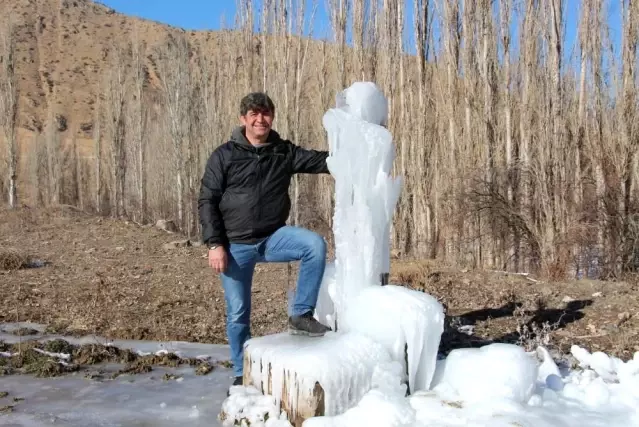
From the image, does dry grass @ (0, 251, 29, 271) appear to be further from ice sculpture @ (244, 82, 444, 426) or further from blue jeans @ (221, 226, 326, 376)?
ice sculpture @ (244, 82, 444, 426)

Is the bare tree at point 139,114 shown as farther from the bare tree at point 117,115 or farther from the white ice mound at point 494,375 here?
the white ice mound at point 494,375

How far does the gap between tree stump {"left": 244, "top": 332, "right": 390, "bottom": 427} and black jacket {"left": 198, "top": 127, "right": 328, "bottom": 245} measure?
717 millimetres

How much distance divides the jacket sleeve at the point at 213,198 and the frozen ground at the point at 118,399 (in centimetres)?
100

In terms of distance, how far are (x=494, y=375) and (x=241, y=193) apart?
1.70 m

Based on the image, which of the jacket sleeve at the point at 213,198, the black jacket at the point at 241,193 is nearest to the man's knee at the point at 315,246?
the black jacket at the point at 241,193

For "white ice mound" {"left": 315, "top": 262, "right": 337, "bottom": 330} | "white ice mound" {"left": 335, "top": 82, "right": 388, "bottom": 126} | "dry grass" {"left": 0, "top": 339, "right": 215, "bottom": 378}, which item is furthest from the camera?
"dry grass" {"left": 0, "top": 339, "right": 215, "bottom": 378}

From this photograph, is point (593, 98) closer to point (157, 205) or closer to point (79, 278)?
point (79, 278)

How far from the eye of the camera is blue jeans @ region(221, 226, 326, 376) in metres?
3.25

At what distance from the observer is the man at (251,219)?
10.7 feet

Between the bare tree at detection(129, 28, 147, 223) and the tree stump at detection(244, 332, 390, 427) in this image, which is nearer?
the tree stump at detection(244, 332, 390, 427)

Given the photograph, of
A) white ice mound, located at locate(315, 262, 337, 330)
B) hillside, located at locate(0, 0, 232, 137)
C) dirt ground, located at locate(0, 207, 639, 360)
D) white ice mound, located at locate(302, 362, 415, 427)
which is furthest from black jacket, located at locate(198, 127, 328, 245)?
hillside, located at locate(0, 0, 232, 137)

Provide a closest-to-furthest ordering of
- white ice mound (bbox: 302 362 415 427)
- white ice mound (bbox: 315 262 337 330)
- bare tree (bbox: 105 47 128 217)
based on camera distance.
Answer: white ice mound (bbox: 302 362 415 427), white ice mound (bbox: 315 262 337 330), bare tree (bbox: 105 47 128 217)

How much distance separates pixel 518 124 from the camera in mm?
9758

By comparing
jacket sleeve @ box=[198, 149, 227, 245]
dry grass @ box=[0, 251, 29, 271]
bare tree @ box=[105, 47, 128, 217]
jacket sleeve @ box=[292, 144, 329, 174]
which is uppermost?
bare tree @ box=[105, 47, 128, 217]
